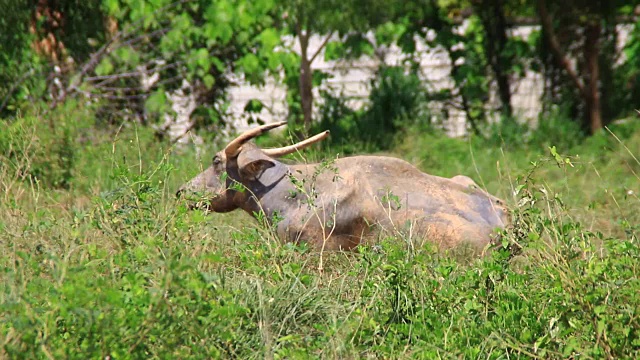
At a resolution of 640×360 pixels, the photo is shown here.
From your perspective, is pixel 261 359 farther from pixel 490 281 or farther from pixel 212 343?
pixel 490 281

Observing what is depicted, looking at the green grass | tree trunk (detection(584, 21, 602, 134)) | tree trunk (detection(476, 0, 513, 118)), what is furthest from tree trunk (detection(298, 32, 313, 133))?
the green grass

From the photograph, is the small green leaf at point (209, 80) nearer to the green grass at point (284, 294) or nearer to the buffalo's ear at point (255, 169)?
the buffalo's ear at point (255, 169)

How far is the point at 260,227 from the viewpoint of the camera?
548cm

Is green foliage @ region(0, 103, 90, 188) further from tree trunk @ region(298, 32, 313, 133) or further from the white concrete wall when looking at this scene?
the white concrete wall

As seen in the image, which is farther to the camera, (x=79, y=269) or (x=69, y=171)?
(x=69, y=171)

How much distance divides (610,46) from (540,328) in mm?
8588

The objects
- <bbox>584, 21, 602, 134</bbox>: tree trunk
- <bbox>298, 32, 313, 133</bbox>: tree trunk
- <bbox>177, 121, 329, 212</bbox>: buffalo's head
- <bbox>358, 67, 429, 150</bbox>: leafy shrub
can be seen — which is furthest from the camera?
<bbox>584, 21, 602, 134</bbox>: tree trunk

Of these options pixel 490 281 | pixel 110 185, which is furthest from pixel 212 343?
Result: pixel 110 185

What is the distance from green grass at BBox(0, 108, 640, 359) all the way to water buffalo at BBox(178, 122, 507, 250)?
253 mm

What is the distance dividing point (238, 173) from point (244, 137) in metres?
0.27

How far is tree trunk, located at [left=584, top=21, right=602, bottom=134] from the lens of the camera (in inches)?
445

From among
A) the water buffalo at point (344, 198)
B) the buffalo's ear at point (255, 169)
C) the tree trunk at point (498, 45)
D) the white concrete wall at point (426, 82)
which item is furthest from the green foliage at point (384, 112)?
the buffalo's ear at point (255, 169)

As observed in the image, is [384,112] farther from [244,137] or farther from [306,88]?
[244,137]

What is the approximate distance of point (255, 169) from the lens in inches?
228
